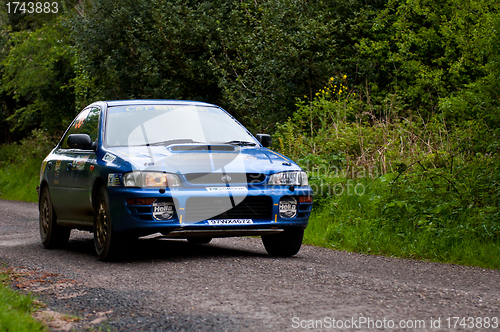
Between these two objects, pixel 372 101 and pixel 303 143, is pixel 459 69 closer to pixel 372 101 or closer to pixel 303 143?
pixel 372 101

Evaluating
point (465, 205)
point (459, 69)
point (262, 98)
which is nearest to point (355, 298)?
point (465, 205)

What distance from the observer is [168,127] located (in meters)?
7.50

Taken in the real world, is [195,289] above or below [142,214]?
below

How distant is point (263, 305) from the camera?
4688 millimetres

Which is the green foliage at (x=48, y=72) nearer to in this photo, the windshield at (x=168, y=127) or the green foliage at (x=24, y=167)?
the green foliage at (x=24, y=167)

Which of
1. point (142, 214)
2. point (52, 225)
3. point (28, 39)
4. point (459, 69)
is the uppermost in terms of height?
point (28, 39)

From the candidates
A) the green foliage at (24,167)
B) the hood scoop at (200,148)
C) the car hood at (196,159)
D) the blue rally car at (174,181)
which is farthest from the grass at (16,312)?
the green foliage at (24,167)

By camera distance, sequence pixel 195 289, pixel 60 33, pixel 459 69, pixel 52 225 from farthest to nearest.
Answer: pixel 60 33
pixel 459 69
pixel 52 225
pixel 195 289

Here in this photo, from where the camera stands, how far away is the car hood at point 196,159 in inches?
255

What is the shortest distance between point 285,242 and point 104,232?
2027mm

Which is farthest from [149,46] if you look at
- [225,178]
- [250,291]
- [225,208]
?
[250,291]

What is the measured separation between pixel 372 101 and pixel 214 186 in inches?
451

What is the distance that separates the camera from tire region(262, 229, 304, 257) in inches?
284

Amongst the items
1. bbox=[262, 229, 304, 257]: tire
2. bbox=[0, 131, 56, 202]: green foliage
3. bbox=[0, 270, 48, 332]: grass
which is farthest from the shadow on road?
bbox=[0, 131, 56, 202]: green foliage
